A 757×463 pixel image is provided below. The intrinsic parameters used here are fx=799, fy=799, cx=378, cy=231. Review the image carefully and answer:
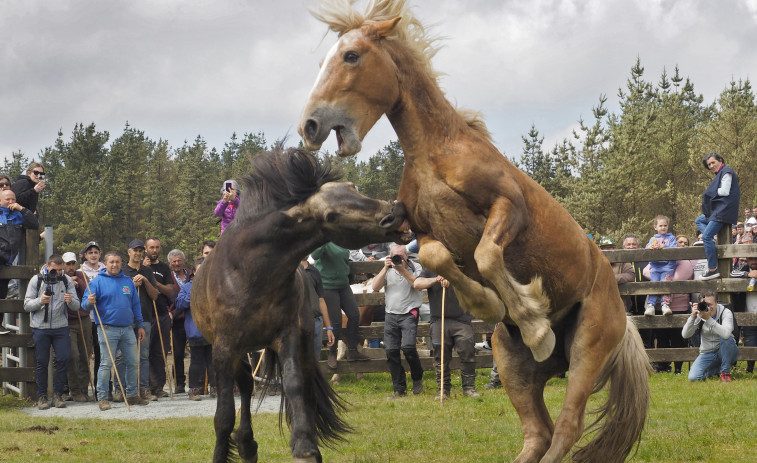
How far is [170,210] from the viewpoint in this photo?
149 ft

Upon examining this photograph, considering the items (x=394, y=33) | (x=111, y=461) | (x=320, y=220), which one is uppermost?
(x=394, y=33)

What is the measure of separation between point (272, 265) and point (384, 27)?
7.02 ft

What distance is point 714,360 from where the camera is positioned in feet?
35.0

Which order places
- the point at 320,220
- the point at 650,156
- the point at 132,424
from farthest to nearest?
1. the point at 650,156
2. the point at 132,424
3. the point at 320,220

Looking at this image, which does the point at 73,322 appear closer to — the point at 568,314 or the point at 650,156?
the point at 568,314

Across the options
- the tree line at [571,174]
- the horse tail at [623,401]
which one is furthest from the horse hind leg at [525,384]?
the tree line at [571,174]

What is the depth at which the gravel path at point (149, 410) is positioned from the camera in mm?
9398

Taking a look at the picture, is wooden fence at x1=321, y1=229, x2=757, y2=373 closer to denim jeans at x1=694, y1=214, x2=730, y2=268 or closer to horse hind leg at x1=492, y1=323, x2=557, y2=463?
denim jeans at x1=694, y1=214, x2=730, y2=268

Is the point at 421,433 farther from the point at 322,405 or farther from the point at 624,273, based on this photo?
the point at 624,273

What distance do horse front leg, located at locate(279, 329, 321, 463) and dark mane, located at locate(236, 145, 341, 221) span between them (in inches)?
37.8

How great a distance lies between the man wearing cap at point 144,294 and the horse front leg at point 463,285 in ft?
24.8

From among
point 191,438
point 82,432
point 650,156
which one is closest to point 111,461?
point 191,438

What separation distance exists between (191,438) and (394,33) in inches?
194

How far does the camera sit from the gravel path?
9398 millimetres
